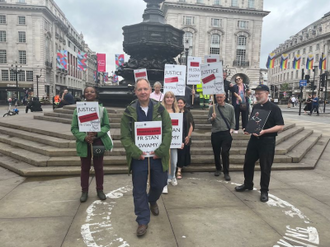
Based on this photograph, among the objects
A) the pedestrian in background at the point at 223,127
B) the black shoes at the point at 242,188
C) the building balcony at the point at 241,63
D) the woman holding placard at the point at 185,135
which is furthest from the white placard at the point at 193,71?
the building balcony at the point at 241,63

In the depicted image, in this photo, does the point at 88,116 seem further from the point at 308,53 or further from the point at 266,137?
the point at 308,53

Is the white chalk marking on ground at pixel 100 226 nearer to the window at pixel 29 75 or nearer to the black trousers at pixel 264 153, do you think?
the black trousers at pixel 264 153

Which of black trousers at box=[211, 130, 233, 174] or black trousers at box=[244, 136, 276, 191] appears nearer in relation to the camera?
black trousers at box=[244, 136, 276, 191]

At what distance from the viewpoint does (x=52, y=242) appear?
2912mm

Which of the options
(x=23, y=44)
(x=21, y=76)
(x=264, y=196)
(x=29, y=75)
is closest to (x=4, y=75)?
(x=21, y=76)

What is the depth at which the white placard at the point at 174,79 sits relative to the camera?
6.61 m

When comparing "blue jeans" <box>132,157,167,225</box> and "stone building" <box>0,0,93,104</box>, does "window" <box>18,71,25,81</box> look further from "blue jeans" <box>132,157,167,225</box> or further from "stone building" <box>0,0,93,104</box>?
"blue jeans" <box>132,157,167,225</box>

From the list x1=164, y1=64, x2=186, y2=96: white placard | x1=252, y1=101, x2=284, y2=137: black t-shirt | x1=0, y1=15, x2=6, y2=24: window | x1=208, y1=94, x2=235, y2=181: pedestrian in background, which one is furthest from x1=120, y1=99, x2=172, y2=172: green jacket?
x1=0, y1=15, x2=6, y2=24: window

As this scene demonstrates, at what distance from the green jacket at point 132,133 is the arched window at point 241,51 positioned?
5934 centimetres

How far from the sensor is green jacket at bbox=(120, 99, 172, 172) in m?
3.07

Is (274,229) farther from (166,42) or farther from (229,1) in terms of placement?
(229,1)

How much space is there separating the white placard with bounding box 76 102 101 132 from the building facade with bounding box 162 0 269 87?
5531 cm

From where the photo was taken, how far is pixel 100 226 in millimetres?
3266

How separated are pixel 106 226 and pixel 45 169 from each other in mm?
2748
